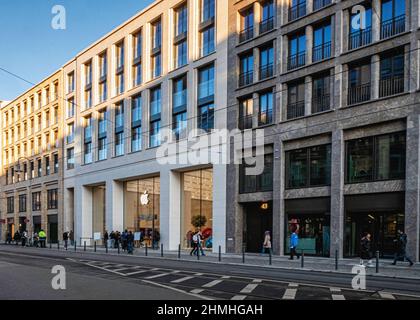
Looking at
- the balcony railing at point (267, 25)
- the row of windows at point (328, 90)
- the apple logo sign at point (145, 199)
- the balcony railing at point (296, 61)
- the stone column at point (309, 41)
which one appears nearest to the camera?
the row of windows at point (328, 90)

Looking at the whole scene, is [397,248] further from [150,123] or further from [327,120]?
[150,123]

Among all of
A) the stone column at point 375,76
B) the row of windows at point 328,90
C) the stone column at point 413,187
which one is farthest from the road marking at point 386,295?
the stone column at point 375,76

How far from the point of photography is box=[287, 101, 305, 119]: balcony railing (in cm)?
2765

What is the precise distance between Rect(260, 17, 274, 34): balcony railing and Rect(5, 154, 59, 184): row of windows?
1370 inches

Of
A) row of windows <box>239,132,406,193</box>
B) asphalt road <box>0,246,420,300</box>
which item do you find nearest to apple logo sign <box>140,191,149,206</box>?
row of windows <box>239,132,406,193</box>

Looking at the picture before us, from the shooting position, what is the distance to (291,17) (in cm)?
2870

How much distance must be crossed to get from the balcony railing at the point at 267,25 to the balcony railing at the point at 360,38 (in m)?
6.21

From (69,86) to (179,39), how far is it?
2223 centimetres

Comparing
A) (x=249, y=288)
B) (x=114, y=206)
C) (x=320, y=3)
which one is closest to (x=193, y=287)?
(x=249, y=288)

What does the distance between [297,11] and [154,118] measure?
53.3ft

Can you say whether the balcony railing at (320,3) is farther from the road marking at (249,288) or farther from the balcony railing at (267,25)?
the road marking at (249,288)

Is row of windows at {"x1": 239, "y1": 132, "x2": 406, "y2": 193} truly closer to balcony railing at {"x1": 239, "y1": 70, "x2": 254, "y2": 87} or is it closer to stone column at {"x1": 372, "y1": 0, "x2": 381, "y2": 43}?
stone column at {"x1": 372, "y1": 0, "x2": 381, "y2": 43}

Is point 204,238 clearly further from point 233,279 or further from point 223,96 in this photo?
point 233,279

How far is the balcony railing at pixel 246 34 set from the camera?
31381 millimetres
